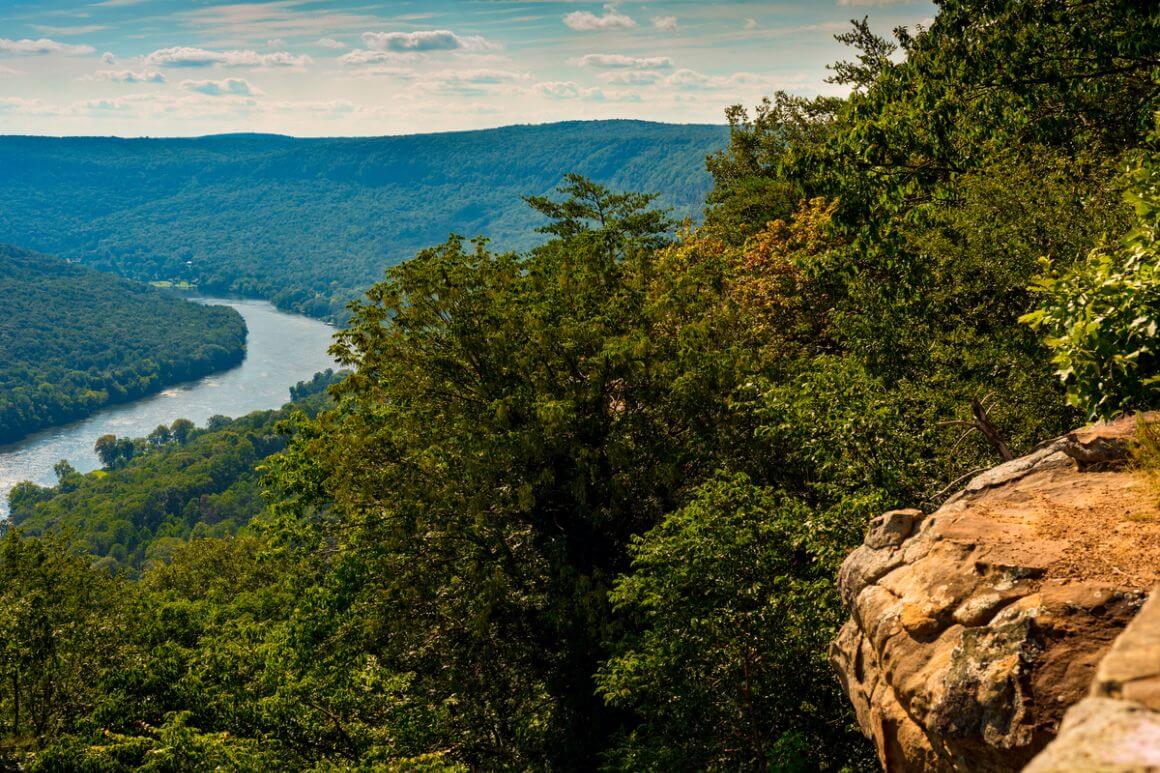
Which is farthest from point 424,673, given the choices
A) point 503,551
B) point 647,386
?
point 647,386

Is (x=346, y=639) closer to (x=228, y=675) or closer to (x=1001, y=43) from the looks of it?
(x=228, y=675)

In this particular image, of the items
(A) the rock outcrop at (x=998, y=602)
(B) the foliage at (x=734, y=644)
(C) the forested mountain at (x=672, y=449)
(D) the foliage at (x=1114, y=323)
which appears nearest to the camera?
(A) the rock outcrop at (x=998, y=602)

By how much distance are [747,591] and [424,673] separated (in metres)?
11.6

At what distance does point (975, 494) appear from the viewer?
8.66 m

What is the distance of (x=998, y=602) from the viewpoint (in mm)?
6461

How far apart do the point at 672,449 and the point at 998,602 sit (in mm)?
13583

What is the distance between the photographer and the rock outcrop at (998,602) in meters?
5.81

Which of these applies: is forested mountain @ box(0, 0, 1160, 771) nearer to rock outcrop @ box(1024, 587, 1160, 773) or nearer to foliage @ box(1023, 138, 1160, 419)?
foliage @ box(1023, 138, 1160, 419)

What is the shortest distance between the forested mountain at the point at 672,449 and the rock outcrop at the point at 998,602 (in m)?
0.39

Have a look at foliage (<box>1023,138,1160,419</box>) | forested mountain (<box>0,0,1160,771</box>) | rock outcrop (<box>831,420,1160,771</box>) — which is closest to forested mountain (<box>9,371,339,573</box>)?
forested mountain (<box>0,0,1160,771</box>)

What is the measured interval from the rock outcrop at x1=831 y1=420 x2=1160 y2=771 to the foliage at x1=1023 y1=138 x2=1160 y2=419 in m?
0.82

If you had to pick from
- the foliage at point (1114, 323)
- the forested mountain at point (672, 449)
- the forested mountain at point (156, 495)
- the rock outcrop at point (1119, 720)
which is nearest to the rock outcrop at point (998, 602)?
the forested mountain at point (672, 449)

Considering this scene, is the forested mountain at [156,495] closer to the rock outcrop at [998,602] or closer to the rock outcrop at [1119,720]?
the rock outcrop at [998,602]

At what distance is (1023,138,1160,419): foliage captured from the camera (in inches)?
279
